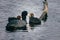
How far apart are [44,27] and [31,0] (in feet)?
9.33

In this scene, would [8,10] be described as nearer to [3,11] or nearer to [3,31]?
[3,11]

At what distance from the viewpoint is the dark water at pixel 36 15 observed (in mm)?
7629

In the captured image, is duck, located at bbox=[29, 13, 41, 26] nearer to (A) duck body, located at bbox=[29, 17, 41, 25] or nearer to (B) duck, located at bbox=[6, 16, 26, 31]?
(A) duck body, located at bbox=[29, 17, 41, 25]

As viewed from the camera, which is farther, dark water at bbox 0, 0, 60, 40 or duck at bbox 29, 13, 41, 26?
duck at bbox 29, 13, 41, 26

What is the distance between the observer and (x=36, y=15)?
8.55 m

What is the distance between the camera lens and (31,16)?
8.23 m

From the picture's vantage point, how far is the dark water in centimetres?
763

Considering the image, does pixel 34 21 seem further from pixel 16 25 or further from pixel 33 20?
pixel 16 25

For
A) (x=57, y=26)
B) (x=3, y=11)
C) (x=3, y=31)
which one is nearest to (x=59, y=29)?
(x=57, y=26)

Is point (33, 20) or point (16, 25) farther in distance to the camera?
point (33, 20)

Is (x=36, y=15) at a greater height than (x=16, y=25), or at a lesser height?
greater

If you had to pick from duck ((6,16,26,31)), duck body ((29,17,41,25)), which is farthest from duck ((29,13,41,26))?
duck ((6,16,26,31))

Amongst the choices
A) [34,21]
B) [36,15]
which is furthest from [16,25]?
[36,15]

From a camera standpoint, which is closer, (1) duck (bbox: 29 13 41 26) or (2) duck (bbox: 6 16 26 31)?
(2) duck (bbox: 6 16 26 31)
